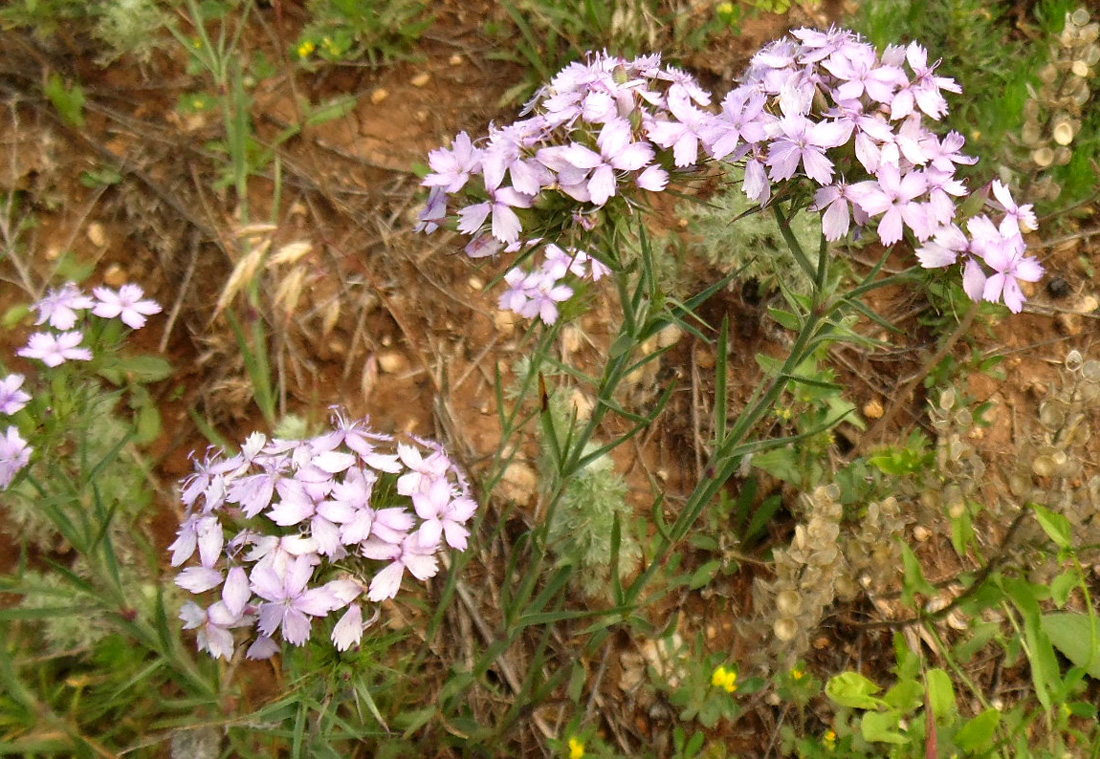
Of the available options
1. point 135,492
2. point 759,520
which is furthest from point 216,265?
point 759,520

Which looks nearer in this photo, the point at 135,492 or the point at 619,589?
the point at 619,589

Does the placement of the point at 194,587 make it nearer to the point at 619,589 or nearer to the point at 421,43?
the point at 619,589

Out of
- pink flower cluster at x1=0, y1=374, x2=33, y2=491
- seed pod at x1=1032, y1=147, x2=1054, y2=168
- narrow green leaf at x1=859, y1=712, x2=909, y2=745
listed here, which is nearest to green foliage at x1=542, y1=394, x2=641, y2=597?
narrow green leaf at x1=859, y1=712, x2=909, y2=745

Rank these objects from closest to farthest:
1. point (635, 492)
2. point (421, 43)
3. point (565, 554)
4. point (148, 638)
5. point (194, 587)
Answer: point (194, 587), point (148, 638), point (565, 554), point (635, 492), point (421, 43)

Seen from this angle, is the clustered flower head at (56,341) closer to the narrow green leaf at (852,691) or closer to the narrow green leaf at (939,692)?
the narrow green leaf at (852,691)

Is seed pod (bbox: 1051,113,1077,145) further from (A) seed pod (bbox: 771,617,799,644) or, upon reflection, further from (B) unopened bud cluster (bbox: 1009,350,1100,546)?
(A) seed pod (bbox: 771,617,799,644)

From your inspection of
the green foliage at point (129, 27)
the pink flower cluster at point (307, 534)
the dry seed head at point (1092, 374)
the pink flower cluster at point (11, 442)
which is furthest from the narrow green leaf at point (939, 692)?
the green foliage at point (129, 27)
